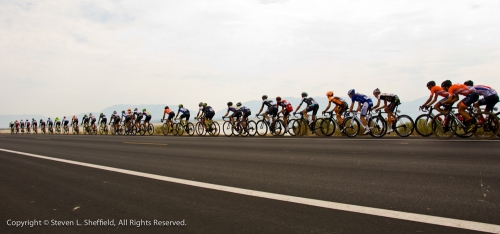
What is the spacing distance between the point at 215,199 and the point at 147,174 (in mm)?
2673

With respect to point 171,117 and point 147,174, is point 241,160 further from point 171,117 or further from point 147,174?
point 171,117

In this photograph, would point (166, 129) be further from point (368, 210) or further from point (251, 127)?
point (368, 210)

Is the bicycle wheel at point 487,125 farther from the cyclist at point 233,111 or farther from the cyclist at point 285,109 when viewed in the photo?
the cyclist at point 233,111

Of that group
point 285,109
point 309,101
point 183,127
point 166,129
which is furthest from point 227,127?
point 166,129

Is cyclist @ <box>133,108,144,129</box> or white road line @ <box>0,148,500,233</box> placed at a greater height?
cyclist @ <box>133,108,144,129</box>

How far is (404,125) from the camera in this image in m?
12.8

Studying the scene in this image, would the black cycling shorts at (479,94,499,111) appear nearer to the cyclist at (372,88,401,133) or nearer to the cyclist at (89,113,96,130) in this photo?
the cyclist at (372,88,401,133)

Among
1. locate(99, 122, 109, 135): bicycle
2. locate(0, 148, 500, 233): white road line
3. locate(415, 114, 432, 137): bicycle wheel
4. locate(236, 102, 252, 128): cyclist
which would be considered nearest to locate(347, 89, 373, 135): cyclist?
locate(415, 114, 432, 137): bicycle wheel

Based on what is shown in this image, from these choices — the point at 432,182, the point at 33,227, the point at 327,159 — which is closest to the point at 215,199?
the point at 33,227

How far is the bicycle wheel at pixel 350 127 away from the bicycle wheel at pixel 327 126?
929mm

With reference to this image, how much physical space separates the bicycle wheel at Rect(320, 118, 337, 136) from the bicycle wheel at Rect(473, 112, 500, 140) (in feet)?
18.9

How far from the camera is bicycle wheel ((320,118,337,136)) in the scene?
15.5 metres

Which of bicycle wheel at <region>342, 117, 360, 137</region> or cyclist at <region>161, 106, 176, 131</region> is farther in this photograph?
cyclist at <region>161, 106, 176, 131</region>

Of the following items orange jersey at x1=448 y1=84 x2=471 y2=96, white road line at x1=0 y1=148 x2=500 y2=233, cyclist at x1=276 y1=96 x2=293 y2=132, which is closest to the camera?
white road line at x1=0 y1=148 x2=500 y2=233
